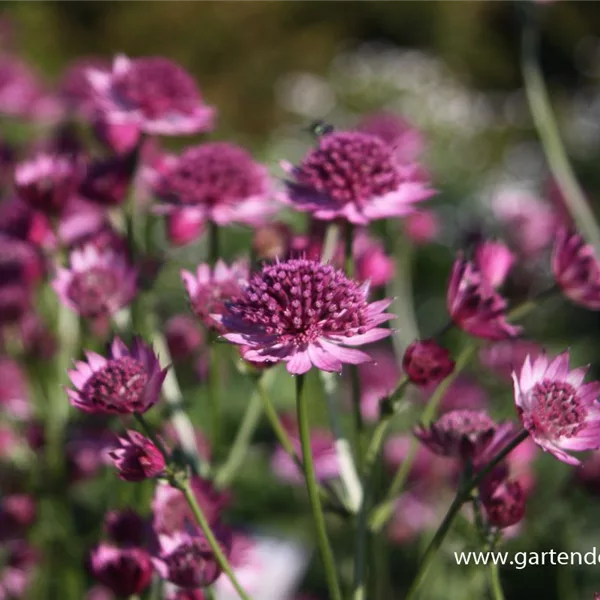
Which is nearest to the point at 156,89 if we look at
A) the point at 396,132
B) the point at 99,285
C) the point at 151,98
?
the point at 151,98

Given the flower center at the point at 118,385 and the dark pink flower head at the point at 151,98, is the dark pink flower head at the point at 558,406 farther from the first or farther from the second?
the dark pink flower head at the point at 151,98

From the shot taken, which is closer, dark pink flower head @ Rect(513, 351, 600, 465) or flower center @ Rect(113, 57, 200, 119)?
dark pink flower head @ Rect(513, 351, 600, 465)

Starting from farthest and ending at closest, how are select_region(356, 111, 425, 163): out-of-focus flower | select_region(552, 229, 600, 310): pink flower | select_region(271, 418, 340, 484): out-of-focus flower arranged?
select_region(356, 111, 425, 163): out-of-focus flower → select_region(271, 418, 340, 484): out-of-focus flower → select_region(552, 229, 600, 310): pink flower

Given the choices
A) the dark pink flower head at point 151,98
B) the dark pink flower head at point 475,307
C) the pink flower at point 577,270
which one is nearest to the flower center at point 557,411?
the dark pink flower head at point 475,307

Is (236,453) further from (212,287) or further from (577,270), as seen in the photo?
(577,270)

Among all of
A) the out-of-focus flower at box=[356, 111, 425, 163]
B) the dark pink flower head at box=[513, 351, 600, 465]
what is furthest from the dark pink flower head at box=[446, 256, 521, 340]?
the out-of-focus flower at box=[356, 111, 425, 163]

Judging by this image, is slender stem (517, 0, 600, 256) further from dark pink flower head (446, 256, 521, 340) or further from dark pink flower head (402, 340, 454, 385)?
dark pink flower head (402, 340, 454, 385)
